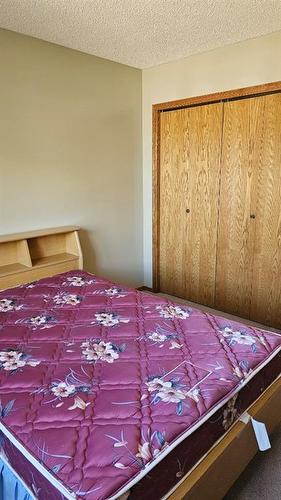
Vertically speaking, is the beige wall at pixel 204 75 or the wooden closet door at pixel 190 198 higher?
the beige wall at pixel 204 75

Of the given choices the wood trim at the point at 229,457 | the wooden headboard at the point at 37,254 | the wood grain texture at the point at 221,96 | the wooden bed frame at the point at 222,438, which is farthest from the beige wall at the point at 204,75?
the wood trim at the point at 229,457

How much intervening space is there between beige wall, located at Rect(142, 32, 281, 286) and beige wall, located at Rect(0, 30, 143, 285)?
0.31 ft

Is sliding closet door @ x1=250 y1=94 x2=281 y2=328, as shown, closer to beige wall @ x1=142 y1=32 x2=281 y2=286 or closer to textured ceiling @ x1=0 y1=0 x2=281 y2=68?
beige wall @ x1=142 y1=32 x2=281 y2=286

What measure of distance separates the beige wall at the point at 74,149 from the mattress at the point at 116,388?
1.16 meters

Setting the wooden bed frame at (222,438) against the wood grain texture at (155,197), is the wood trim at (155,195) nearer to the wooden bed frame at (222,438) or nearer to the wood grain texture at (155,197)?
the wood grain texture at (155,197)

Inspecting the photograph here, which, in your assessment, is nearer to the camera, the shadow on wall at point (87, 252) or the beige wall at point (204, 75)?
the beige wall at point (204, 75)

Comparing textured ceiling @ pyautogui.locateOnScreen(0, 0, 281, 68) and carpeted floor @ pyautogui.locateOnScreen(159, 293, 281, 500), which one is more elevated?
textured ceiling @ pyautogui.locateOnScreen(0, 0, 281, 68)

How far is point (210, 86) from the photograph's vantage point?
2.97 metres

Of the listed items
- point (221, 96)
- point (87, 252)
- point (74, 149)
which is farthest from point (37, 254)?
point (221, 96)

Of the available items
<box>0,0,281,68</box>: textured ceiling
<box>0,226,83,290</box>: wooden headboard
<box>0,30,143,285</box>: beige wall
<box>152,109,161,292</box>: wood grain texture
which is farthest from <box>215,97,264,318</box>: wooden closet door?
<box>0,226,83,290</box>: wooden headboard

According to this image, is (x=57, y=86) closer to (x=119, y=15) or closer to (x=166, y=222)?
(x=119, y=15)

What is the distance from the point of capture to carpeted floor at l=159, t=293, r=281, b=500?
1461 mm

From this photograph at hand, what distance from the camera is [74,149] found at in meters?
3.00

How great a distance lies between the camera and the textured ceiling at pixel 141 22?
82.9 inches
